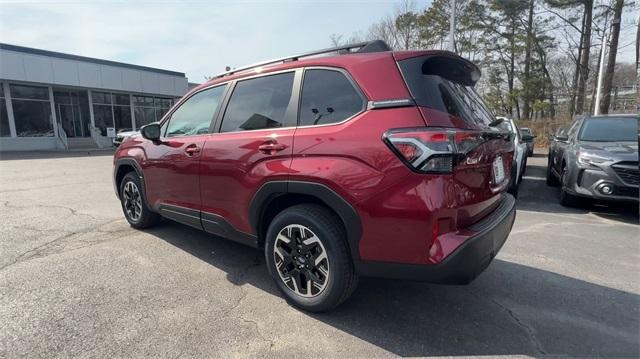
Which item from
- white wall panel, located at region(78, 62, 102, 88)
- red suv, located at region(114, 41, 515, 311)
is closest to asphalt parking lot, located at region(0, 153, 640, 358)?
red suv, located at region(114, 41, 515, 311)

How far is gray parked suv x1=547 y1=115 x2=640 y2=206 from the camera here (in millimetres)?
5410

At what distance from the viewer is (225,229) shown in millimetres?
3434

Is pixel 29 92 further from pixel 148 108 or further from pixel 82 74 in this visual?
pixel 148 108

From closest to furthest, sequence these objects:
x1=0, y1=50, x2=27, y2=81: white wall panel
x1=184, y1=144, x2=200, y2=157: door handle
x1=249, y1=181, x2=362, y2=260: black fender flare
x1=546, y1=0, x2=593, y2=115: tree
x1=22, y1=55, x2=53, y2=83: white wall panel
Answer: x1=249, y1=181, x2=362, y2=260: black fender flare, x1=184, y1=144, x2=200, y2=157: door handle, x1=0, y1=50, x2=27, y2=81: white wall panel, x1=22, y1=55, x2=53, y2=83: white wall panel, x1=546, y1=0, x2=593, y2=115: tree

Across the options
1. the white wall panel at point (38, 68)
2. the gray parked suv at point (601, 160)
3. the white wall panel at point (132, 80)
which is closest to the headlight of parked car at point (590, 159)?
the gray parked suv at point (601, 160)

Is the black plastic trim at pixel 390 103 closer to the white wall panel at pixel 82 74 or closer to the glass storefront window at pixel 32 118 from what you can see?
the white wall panel at pixel 82 74

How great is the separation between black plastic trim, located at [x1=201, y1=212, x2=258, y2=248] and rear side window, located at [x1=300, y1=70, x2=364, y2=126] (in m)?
1.16

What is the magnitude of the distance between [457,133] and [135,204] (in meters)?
4.32

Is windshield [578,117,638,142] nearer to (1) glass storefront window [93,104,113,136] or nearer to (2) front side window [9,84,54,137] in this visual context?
(2) front side window [9,84,54,137]

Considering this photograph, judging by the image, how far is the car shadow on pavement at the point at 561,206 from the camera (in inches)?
242

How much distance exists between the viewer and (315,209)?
2723 mm

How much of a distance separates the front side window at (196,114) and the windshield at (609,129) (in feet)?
21.7

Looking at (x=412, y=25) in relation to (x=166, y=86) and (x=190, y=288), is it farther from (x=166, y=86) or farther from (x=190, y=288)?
(x=190, y=288)

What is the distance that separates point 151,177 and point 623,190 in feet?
21.5
